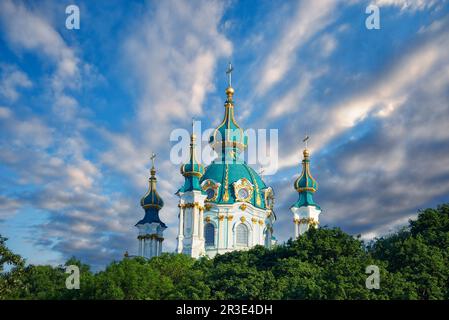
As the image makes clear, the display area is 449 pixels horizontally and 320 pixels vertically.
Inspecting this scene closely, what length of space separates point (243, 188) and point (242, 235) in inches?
189

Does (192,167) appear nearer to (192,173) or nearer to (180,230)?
(192,173)

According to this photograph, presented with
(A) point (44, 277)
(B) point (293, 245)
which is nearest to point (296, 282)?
(B) point (293, 245)

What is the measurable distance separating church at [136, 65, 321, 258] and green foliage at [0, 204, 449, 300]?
1351 centimetres

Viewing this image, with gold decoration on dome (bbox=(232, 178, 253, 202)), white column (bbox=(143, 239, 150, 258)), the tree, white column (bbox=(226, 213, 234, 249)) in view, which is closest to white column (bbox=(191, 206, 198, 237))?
white column (bbox=(226, 213, 234, 249))

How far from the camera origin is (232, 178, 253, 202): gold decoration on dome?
6084 cm

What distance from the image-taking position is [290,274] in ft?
117

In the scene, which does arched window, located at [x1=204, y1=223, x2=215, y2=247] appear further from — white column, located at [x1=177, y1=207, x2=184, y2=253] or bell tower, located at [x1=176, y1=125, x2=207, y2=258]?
white column, located at [x1=177, y1=207, x2=184, y2=253]

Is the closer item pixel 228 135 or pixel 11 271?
pixel 11 271

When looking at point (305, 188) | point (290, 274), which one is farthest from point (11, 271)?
point (305, 188)

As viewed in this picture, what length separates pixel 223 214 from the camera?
60.2 m

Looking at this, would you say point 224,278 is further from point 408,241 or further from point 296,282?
point 408,241

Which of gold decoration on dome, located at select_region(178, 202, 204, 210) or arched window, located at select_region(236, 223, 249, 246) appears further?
arched window, located at select_region(236, 223, 249, 246)

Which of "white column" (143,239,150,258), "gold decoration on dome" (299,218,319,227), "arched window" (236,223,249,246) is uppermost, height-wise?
"gold decoration on dome" (299,218,319,227)
